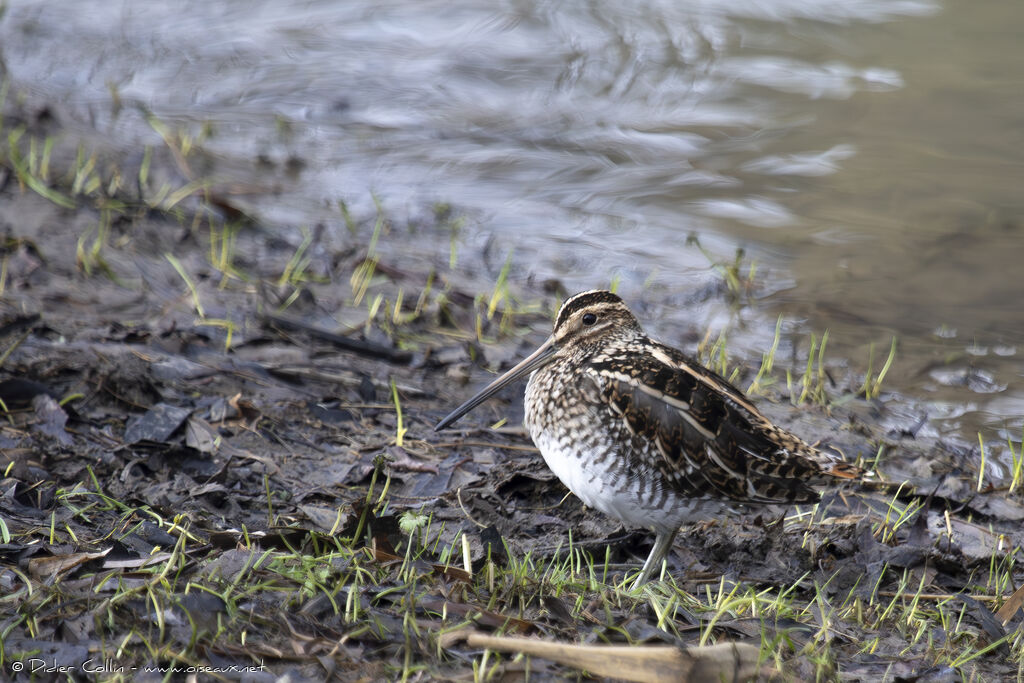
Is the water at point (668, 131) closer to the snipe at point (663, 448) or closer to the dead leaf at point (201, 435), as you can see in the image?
the snipe at point (663, 448)

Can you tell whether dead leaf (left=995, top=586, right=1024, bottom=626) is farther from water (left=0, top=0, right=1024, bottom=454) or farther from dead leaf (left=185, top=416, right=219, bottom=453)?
dead leaf (left=185, top=416, right=219, bottom=453)

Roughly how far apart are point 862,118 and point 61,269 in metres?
5.99

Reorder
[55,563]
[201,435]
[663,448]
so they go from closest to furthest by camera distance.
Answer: [55,563], [663,448], [201,435]

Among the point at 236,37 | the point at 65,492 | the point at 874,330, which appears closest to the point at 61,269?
the point at 65,492

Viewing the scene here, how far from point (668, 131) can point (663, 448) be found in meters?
5.46

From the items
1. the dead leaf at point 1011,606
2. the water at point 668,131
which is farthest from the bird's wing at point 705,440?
the water at point 668,131

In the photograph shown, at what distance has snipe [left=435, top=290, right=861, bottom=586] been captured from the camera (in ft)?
11.9

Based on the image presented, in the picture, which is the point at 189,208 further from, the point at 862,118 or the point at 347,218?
the point at 862,118

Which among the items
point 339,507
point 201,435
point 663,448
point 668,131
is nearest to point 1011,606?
point 663,448

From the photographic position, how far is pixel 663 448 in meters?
3.61

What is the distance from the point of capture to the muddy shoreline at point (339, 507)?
2924 millimetres

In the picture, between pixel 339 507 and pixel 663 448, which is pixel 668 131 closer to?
pixel 663 448

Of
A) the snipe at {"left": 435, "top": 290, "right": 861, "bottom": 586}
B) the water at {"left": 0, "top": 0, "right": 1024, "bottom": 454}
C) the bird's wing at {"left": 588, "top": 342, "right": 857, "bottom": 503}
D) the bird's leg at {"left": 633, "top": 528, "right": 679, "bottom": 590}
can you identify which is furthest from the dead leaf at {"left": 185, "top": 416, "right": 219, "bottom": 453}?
the water at {"left": 0, "top": 0, "right": 1024, "bottom": 454}

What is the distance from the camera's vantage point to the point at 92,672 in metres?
2.67
